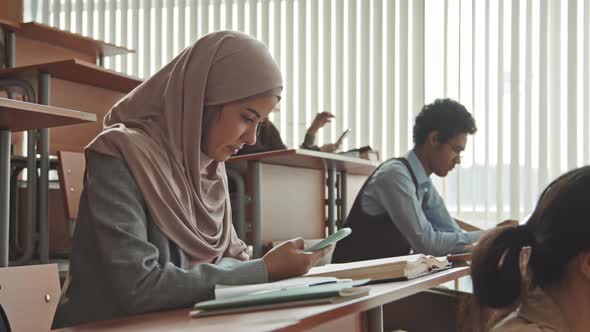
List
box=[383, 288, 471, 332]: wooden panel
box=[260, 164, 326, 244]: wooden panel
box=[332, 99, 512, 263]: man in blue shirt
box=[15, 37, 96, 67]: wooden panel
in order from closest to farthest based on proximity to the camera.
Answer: box=[383, 288, 471, 332]: wooden panel, box=[332, 99, 512, 263]: man in blue shirt, box=[260, 164, 326, 244]: wooden panel, box=[15, 37, 96, 67]: wooden panel

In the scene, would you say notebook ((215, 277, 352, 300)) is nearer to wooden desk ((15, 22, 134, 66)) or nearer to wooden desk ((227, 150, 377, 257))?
wooden desk ((227, 150, 377, 257))

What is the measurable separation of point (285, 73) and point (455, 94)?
1.24 metres

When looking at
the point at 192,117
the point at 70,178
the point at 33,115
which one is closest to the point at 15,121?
the point at 33,115

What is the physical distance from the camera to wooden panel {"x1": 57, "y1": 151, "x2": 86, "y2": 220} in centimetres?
267

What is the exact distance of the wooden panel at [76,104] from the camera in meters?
4.04

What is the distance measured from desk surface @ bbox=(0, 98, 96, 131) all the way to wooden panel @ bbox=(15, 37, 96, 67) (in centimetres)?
199

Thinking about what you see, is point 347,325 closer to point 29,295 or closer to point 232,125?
A: point 232,125

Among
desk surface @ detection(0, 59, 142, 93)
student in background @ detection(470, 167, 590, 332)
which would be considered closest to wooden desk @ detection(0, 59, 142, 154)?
desk surface @ detection(0, 59, 142, 93)

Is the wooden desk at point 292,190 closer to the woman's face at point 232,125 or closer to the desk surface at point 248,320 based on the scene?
the woman's face at point 232,125

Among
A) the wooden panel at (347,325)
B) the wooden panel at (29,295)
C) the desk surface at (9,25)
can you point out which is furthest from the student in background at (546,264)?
the desk surface at (9,25)

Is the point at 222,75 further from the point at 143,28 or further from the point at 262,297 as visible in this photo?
the point at 143,28

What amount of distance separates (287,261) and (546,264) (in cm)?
47

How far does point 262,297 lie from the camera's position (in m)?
1.06

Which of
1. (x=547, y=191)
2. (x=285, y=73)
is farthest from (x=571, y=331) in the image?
(x=285, y=73)
